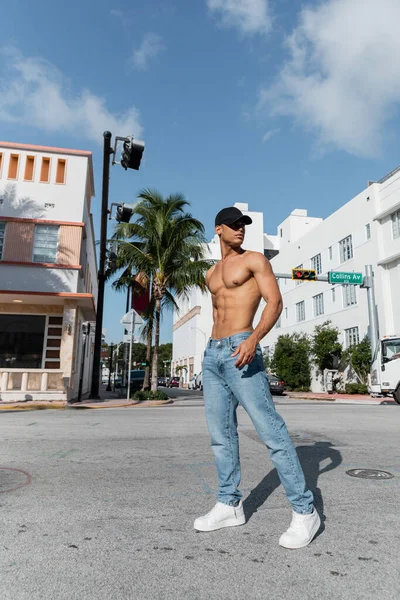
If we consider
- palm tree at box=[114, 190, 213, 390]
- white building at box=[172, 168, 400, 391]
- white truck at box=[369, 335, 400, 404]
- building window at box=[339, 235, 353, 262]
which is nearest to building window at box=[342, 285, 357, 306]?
white building at box=[172, 168, 400, 391]

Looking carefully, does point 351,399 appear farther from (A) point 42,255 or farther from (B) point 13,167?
(B) point 13,167

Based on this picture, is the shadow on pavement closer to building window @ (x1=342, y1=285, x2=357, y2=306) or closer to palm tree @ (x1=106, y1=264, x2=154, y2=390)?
palm tree @ (x1=106, y1=264, x2=154, y2=390)

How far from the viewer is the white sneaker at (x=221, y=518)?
2525 mm

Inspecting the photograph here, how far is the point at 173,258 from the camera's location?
1967 centimetres

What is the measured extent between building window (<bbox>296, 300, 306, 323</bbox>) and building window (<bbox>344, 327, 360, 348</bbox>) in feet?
24.2

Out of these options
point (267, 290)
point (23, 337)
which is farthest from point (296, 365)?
point (267, 290)

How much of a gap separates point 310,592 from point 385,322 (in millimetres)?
26897

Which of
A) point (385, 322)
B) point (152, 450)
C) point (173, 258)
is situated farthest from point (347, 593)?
point (385, 322)

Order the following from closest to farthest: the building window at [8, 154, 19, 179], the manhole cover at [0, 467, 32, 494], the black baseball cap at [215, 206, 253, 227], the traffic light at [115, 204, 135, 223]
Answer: the black baseball cap at [215, 206, 253, 227]
the manhole cover at [0, 467, 32, 494]
the traffic light at [115, 204, 135, 223]
the building window at [8, 154, 19, 179]

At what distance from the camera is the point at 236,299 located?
9.02ft

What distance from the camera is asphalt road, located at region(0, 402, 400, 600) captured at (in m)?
1.88

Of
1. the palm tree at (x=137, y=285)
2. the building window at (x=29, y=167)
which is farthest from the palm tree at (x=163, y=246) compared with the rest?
the building window at (x=29, y=167)

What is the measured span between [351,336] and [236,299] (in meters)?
29.5

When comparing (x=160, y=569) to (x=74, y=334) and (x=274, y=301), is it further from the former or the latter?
(x=74, y=334)
